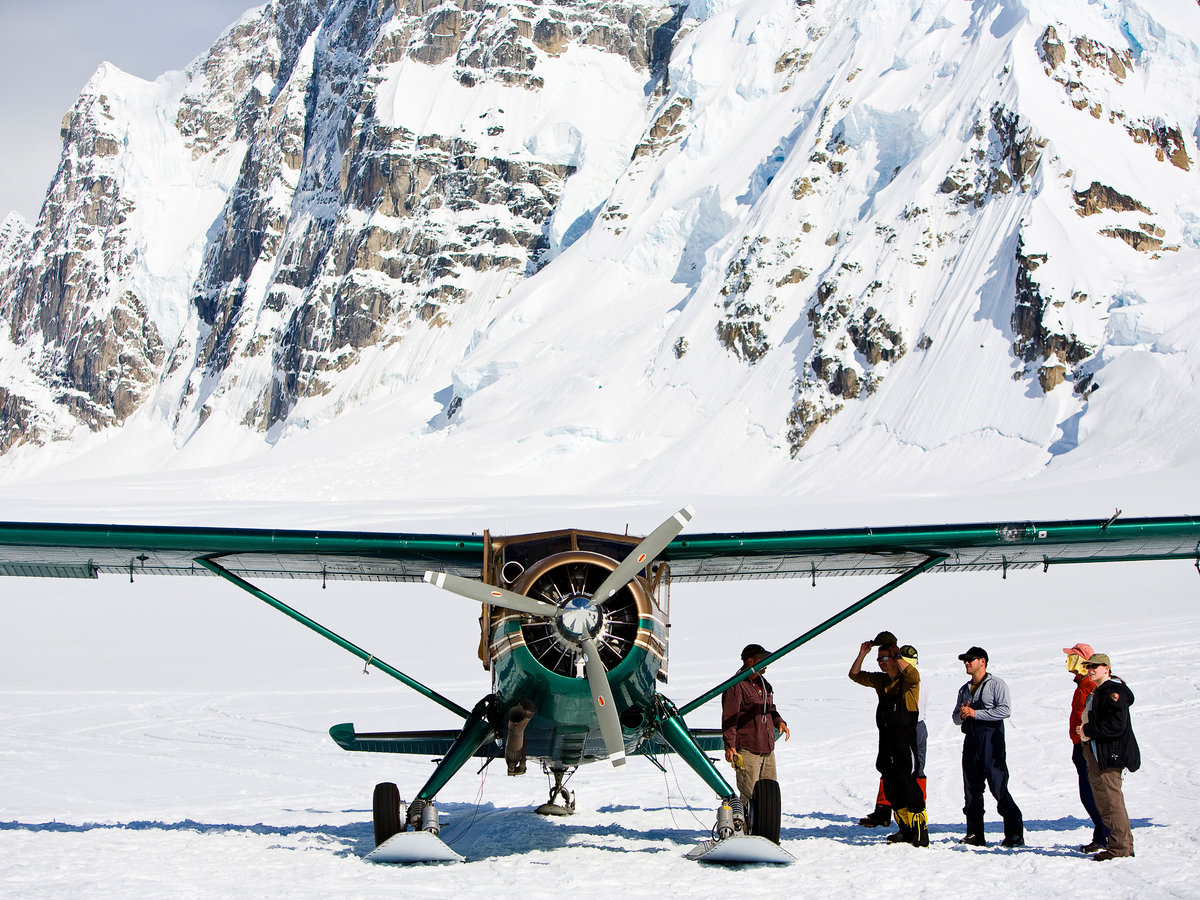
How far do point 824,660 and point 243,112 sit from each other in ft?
638

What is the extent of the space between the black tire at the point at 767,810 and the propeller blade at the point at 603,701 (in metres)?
1.19

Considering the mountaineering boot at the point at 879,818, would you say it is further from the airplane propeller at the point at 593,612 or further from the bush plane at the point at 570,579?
the airplane propeller at the point at 593,612

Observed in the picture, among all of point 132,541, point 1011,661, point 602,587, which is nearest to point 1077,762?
point 602,587

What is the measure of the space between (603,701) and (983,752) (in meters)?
3.19

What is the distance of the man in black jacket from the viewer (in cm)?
819

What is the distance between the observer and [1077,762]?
8.97 metres

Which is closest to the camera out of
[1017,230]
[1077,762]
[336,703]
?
[1077,762]

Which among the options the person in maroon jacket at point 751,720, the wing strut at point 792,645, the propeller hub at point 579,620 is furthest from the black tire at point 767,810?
the propeller hub at point 579,620

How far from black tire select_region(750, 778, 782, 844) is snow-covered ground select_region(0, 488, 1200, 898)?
1.18ft

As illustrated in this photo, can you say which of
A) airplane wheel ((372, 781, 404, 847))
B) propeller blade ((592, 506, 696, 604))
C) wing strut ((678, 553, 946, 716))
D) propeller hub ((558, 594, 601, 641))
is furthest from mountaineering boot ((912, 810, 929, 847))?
airplane wheel ((372, 781, 404, 847))

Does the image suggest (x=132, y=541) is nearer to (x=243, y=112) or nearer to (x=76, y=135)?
(x=243, y=112)

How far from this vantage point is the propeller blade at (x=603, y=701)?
8.20 meters

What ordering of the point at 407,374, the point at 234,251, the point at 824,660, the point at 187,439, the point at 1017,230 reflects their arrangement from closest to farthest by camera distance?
the point at 824,660, the point at 1017,230, the point at 407,374, the point at 187,439, the point at 234,251

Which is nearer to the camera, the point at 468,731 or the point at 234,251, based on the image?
the point at 468,731
